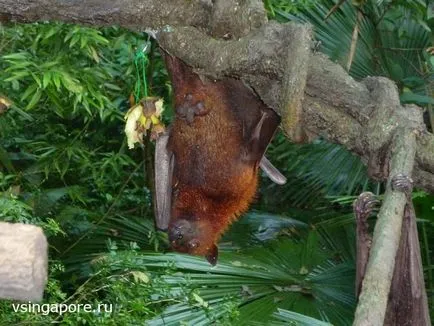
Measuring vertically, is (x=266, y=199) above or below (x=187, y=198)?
below

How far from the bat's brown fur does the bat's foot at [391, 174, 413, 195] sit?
94 cm

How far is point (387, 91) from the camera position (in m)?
2.26

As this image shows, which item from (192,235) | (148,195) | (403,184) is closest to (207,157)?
(192,235)

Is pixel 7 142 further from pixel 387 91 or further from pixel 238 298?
pixel 387 91

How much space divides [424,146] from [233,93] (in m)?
0.84

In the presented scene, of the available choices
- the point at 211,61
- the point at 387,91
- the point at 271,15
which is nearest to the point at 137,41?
→ the point at 271,15

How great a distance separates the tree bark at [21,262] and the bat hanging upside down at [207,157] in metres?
1.60

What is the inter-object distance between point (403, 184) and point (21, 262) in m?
1.01

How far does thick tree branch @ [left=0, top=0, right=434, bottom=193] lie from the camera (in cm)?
223

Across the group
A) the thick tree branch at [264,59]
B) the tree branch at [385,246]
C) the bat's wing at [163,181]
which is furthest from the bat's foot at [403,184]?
the bat's wing at [163,181]

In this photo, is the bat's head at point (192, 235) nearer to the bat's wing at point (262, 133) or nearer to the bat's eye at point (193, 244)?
the bat's eye at point (193, 244)

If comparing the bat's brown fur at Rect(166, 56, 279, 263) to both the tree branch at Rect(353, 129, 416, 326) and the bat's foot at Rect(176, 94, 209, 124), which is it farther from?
the tree branch at Rect(353, 129, 416, 326)

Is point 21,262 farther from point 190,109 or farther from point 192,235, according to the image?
point 192,235

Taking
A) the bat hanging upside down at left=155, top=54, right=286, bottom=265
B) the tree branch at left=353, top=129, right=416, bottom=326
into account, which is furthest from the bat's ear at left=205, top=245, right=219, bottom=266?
the tree branch at left=353, top=129, right=416, bottom=326
